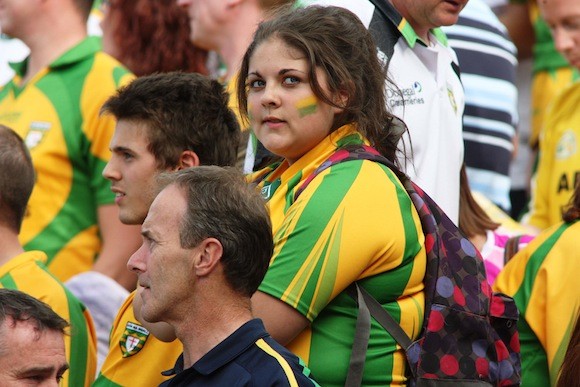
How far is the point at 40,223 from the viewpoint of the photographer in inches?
222

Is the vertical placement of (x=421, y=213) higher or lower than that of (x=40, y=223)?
higher

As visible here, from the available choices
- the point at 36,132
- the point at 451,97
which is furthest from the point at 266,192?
the point at 36,132

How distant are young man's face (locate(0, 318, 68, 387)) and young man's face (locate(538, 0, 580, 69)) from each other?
3.22 metres

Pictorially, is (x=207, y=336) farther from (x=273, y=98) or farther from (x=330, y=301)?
(x=273, y=98)

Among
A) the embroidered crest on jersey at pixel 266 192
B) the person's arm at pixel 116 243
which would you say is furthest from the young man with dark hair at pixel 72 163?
the embroidered crest on jersey at pixel 266 192

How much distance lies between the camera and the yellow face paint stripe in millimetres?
3260

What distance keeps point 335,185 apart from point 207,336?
58 centimetres

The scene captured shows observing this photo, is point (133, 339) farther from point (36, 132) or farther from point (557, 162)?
point (557, 162)

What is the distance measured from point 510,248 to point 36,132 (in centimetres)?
209

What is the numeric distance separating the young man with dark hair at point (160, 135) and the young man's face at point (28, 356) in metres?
0.49

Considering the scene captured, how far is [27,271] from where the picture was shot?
435cm

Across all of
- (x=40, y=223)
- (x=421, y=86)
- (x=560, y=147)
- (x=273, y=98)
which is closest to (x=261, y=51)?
(x=273, y=98)

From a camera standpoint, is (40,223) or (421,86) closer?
(421,86)

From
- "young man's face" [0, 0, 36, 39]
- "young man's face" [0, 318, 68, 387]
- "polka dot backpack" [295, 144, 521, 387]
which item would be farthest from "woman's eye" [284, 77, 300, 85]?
"young man's face" [0, 0, 36, 39]
